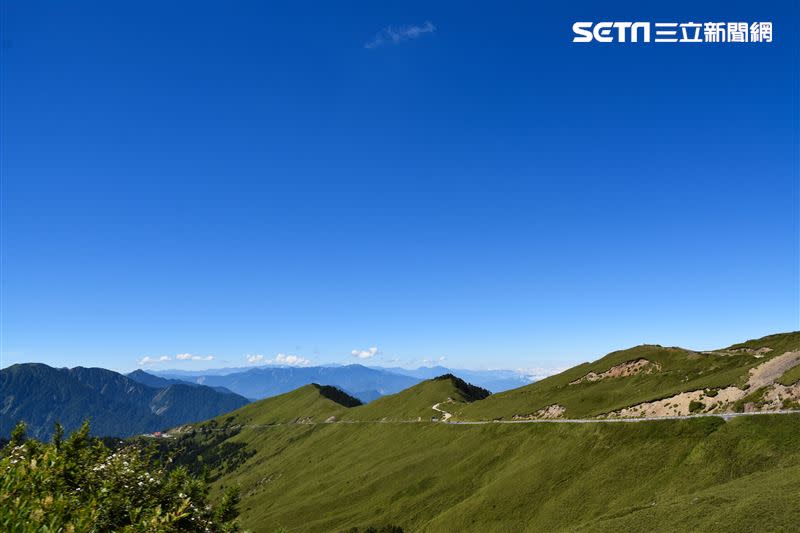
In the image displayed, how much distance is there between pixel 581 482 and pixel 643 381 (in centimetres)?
5283

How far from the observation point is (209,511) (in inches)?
842

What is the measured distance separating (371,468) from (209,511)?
134 metres

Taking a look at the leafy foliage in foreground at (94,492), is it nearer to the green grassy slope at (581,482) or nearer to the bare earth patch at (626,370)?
the green grassy slope at (581,482)

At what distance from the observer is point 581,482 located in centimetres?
6994

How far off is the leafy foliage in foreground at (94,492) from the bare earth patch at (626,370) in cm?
12500

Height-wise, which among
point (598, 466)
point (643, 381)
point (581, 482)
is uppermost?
point (643, 381)

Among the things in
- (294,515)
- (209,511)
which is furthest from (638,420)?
(294,515)

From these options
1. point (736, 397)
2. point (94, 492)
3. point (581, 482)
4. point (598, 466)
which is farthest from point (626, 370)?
point (94, 492)

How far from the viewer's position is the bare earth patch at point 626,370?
4840 inches

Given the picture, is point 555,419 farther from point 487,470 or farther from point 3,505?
point 3,505

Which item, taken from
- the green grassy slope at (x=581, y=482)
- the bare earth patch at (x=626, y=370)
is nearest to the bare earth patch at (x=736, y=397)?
the green grassy slope at (x=581, y=482)

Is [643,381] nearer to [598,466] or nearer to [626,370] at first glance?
[626,370]

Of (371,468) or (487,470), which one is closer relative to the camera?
(487,470)

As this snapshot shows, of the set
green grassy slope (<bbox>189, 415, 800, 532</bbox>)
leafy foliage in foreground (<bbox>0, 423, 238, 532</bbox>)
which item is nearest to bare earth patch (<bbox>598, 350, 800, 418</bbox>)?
green grassy slope (<bbox>189, 415, 800, 532</bbox>)
